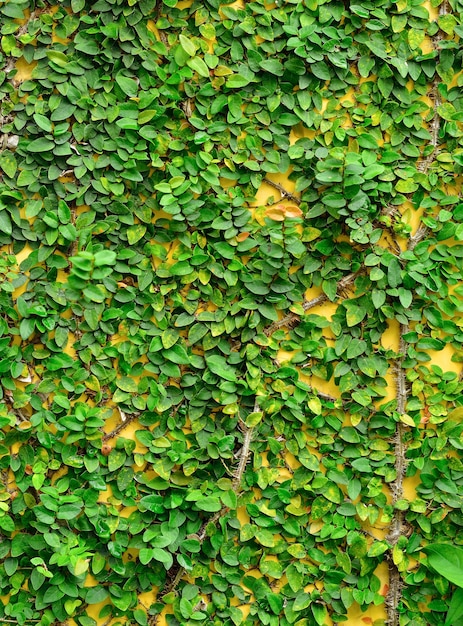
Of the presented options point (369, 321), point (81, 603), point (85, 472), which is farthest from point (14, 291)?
point (369, 321)

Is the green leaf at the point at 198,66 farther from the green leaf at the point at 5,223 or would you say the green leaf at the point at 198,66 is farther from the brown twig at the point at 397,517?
the brown twig at the point at 397,517

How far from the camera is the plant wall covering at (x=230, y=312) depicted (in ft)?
5.87

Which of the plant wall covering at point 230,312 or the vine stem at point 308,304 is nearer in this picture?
the plant wall covering at point 230,312

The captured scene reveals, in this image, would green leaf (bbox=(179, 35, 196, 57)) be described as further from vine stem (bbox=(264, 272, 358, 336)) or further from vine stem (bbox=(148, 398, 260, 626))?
vine stem (bbox=(148, 398, 260, 626))

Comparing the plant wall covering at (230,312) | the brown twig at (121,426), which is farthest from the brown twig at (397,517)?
the brown twig at (121,426)

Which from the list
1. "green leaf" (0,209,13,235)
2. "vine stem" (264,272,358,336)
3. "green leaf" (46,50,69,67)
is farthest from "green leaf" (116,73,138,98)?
"vine stem" (264,272,358,336)

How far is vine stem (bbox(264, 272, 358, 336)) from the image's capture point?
75.2 inches

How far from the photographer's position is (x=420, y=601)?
6.37ft

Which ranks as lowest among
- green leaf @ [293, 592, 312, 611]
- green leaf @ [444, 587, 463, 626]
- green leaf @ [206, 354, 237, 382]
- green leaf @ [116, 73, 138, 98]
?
green leaf @ [293, 592, 312, 611]

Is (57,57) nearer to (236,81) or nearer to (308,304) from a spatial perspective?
(236,81)

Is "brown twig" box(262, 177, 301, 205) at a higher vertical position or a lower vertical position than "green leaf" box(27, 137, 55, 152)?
lower

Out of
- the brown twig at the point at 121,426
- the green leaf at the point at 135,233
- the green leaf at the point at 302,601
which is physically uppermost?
the green leaf at the point at 135,233

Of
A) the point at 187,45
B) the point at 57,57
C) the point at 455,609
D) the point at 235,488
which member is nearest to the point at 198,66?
the point at 187,45

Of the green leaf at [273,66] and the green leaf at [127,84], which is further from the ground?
the green leaf at [273,66]
